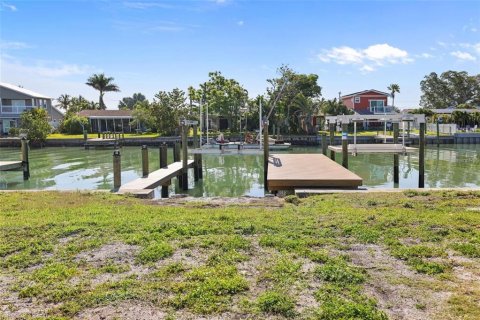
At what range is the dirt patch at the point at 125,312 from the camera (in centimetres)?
422

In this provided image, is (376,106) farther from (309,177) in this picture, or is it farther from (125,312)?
(125,312)

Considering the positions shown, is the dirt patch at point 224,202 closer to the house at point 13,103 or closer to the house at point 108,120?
the house at point 108,120

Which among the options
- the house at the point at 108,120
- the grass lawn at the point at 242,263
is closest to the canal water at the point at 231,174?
the grass lawn at the point at 242,263

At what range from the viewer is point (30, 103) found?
5941 cm

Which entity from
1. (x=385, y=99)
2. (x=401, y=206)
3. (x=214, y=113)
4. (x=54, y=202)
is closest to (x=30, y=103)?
(x=214, y=113)

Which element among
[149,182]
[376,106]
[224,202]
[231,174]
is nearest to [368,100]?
[376,106]

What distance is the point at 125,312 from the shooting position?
4320mm

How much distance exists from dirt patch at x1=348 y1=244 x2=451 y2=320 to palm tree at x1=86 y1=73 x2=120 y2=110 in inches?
3064

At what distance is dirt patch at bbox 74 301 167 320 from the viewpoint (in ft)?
13.9

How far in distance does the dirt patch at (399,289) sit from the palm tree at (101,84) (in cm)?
7783

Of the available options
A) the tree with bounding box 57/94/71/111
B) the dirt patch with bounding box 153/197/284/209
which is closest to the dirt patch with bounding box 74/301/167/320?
the dirt patch with bounding box 153/197/284/209

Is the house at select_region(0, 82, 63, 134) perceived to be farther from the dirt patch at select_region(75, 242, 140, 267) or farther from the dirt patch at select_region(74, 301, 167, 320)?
the dirt patch at select_region(74, 301, 167, 320)

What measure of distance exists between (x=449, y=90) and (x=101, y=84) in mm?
66938

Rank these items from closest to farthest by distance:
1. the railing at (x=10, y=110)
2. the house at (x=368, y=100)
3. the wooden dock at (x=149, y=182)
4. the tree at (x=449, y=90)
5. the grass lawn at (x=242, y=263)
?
1. the grass lawn at (x=242, y=263)
2. the wooden dock at (x=149, y=182)
3. the railing at (x=10, y=110)
4. the house at (x=368, y=100)
5. the tree at (x=449, y=90)
